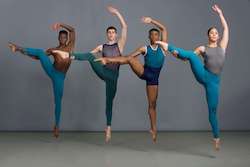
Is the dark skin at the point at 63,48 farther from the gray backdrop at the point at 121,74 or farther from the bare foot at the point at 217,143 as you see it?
the bare foot at the point at 217,143

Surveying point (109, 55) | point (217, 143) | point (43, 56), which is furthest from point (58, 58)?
point (217, 143)

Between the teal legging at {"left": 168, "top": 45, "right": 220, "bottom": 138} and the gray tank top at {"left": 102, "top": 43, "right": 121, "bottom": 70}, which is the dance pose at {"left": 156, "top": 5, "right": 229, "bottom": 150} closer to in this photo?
the teal legging at {"left": 168, "top": 45, "right": 220, "bottom": 138}

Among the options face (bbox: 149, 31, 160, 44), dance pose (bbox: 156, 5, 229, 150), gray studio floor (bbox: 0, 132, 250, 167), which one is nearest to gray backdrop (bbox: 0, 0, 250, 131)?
gray studio floor (bbox: 0, 132, 250, 167)

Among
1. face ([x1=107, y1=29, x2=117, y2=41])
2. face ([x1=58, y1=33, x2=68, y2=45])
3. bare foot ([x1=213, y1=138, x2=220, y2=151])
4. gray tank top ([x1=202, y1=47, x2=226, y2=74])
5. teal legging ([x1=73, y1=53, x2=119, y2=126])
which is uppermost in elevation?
face ([x1=107, y1=29, x2=117, y2=41])

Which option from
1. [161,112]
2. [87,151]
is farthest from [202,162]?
[161,112]

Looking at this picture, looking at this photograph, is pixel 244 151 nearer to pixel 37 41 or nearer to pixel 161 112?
pixel 161 112

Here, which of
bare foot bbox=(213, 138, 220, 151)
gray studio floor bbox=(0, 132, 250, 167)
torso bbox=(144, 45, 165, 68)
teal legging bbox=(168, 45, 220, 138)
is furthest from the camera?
torso bbox=(144, 45, 165, 68)

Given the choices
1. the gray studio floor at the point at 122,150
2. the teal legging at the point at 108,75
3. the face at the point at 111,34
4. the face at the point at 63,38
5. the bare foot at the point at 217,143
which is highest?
the face at the point at 111,34

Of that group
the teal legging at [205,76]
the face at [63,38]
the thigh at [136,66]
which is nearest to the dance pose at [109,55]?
the face at [63,38]

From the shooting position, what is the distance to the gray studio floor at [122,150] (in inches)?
148

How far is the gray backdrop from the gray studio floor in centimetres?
25

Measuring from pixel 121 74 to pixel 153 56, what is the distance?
107 centimetres

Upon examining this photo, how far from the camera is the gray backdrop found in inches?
208

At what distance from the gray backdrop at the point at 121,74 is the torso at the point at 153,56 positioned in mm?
981
